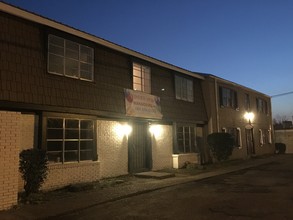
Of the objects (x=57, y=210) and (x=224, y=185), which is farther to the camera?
(x=224, y=185)

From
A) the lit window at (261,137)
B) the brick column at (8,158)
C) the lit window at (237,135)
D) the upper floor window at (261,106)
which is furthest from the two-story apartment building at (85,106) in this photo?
the upper floor window at (261,106)

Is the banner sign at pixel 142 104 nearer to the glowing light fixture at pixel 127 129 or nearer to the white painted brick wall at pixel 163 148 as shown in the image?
the glowing light fixture at pixel 127 129

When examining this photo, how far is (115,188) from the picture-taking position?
39.4 feet

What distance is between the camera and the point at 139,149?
55.4ft

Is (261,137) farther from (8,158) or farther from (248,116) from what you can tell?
(8,158)

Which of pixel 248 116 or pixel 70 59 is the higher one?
pixel 70 59

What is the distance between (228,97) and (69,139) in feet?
52.8

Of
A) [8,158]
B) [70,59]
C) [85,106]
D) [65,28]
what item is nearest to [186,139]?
[85,106]

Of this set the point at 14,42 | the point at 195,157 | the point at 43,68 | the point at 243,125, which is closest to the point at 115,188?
the point at 43,68

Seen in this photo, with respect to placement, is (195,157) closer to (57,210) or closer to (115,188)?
(115,188)

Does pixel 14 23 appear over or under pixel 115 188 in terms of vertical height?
over

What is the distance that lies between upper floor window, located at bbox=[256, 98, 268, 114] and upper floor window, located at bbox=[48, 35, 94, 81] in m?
22.7

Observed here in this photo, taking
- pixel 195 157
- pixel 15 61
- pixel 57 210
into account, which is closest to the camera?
pixel 57 210

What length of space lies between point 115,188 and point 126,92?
199 inches
